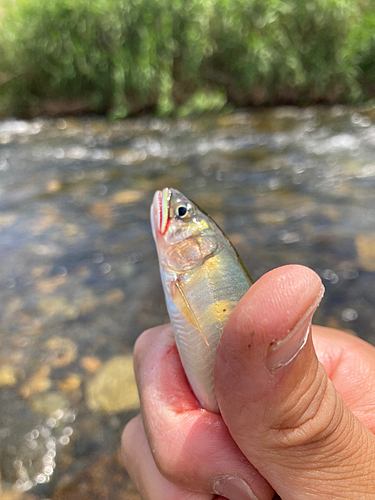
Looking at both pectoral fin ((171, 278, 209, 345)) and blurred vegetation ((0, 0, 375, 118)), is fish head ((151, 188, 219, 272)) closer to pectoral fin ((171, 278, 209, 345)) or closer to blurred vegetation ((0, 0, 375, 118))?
pectoral fin ((171, 278, 209, 345))

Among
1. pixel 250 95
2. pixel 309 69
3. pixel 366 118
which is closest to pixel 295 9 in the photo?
pixel 309 69

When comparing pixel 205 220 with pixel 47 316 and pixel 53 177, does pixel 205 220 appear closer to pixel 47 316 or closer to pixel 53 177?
pixel 47 316


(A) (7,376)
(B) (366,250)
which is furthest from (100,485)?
(B) (366,250)

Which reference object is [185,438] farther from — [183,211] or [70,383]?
[70,383]

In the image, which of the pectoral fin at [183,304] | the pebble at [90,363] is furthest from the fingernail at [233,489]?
the pebble at [90,363]

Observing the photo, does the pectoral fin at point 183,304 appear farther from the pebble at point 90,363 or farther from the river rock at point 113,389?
the pebble at point 90,363

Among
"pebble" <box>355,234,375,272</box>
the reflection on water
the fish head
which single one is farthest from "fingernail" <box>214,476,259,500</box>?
"pebble" <box>355,234,375,272</box>
